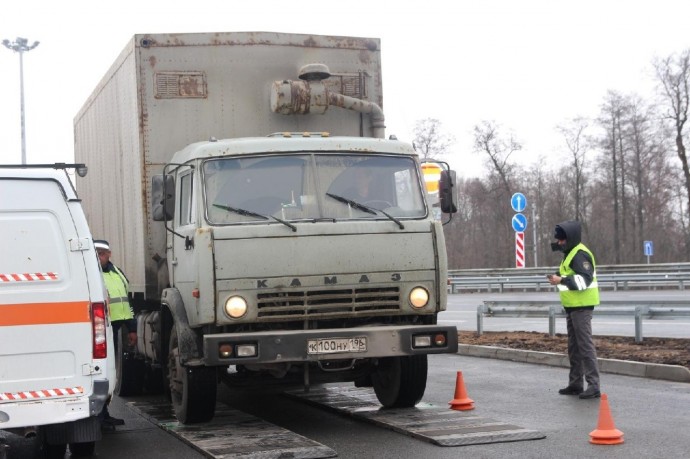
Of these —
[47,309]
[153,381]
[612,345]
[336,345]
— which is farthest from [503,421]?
[612,345]

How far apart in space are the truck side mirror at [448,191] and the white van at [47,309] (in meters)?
3.91

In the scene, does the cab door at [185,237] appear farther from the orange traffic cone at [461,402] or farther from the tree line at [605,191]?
the tree line at [605,191]

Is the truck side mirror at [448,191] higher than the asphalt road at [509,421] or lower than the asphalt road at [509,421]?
higher

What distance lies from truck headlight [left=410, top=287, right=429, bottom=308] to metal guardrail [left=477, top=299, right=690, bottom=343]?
663 centimetres

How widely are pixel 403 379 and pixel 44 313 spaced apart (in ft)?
13.6

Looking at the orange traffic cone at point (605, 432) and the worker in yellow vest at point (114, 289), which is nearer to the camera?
the orange traffic cone at point (605, 432)

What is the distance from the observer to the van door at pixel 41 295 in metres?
A: 7.27

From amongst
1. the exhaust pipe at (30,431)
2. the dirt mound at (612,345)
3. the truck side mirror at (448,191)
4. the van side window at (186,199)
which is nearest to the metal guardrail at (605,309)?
the dirt mound at (612,345)

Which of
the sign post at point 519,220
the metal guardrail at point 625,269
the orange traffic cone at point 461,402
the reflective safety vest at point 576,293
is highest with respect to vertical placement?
the sign post at point 519,220

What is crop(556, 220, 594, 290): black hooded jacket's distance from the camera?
446 inches

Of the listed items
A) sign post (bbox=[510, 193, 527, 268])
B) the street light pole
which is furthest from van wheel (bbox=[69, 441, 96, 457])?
the street light pole

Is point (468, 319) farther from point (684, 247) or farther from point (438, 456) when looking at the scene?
point (684, 247)

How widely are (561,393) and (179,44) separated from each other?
18.2 ft

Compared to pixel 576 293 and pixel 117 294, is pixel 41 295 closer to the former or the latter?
pixel 117 294
